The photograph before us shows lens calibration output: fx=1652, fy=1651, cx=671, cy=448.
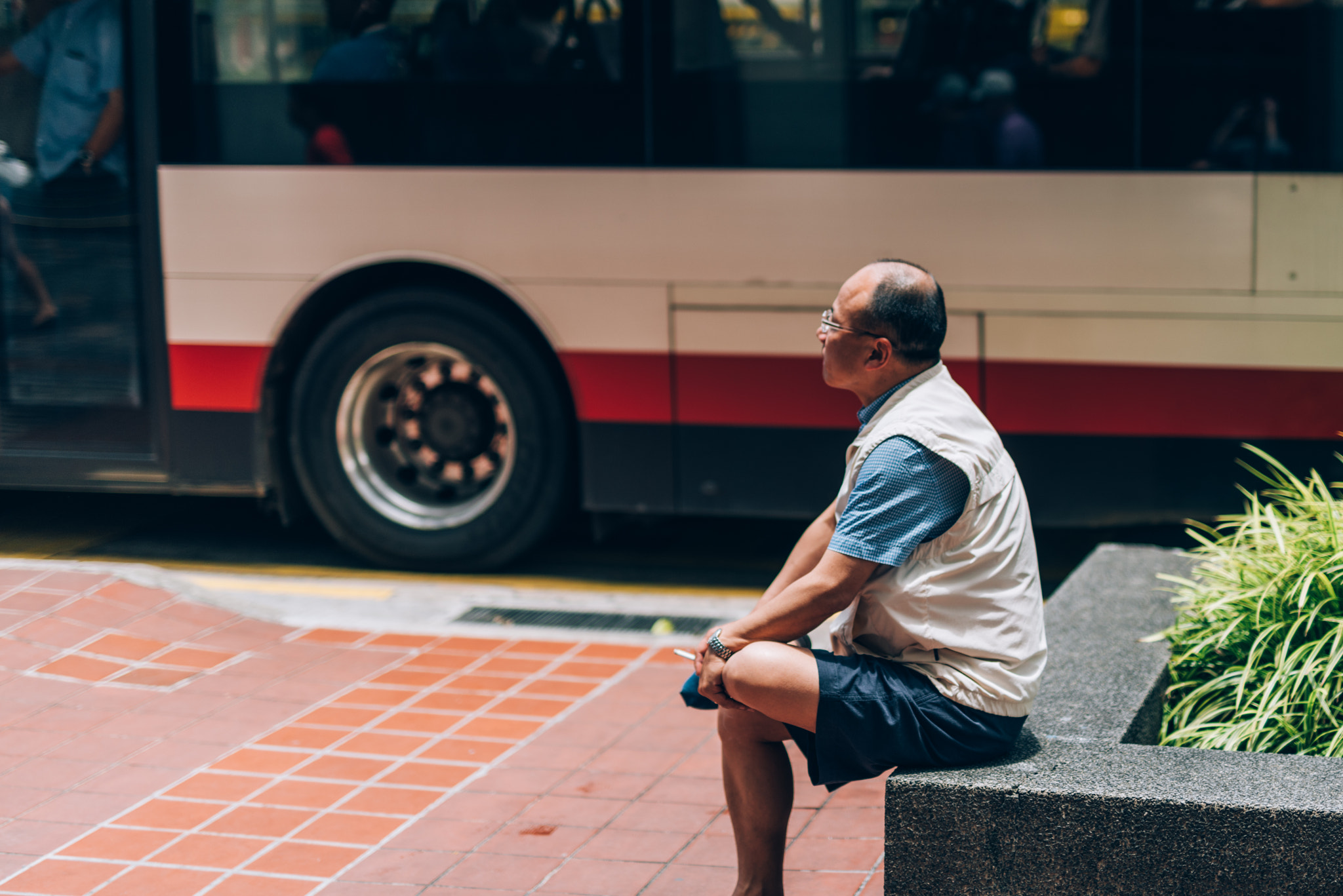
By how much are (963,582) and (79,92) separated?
5.22m

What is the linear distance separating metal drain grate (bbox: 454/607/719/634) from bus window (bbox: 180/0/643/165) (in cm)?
182

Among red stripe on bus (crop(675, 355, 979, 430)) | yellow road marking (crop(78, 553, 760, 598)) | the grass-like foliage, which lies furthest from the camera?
yellow road marking (crop(78, 553, 760, 598))

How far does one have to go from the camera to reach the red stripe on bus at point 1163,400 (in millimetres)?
6137

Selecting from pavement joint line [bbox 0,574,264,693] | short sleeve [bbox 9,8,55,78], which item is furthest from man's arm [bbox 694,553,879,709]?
short sleeve [bbox 9,8,55,78]

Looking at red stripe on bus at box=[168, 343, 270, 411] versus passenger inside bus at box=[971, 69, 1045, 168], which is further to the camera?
red stripe on bus at box=[168, 343, 270, 411]

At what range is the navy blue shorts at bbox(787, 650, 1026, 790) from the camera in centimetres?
325

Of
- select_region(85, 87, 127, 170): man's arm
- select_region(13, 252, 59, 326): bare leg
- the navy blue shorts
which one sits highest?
select_region(85, 87, 127, 170): man's arm

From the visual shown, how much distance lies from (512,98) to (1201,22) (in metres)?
2.68

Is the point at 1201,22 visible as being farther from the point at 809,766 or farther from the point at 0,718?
the point at 0,718

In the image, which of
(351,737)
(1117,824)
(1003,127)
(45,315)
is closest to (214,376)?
(45,315)

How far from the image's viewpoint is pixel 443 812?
14.3ft

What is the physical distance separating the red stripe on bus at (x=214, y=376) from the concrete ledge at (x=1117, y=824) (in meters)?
4.53

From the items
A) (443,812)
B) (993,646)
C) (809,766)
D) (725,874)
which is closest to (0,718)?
(443,812)

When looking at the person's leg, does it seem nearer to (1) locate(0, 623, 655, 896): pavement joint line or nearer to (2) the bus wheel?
(1) locate(0, 623, 655, 896): pavement joint line
